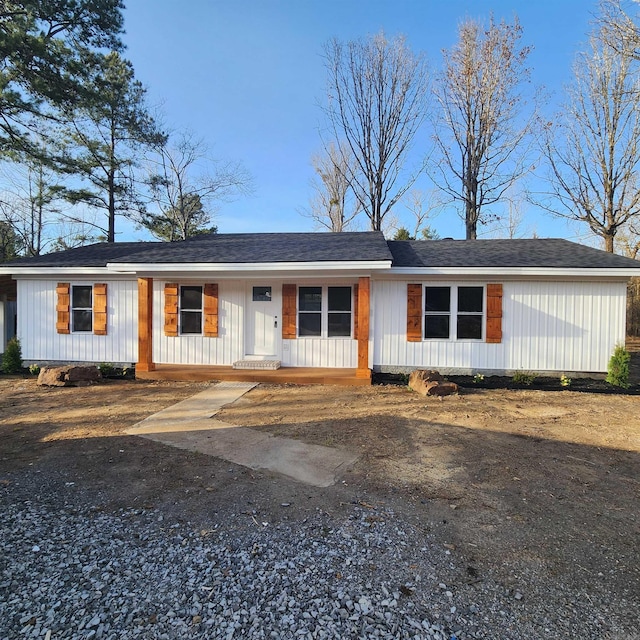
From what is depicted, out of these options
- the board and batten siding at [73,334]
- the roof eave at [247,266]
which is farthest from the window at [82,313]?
the roof eave at [247,266]

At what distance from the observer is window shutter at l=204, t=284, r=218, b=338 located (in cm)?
902

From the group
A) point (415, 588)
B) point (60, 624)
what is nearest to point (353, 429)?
point (415, 588)

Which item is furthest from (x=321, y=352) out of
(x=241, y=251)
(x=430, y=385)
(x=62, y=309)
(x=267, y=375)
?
(x=62, y=309)

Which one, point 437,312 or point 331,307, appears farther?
point 331,307

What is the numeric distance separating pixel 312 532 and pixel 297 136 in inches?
725

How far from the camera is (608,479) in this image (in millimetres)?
3514

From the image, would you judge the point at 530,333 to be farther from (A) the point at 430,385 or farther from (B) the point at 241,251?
(B) the point at 241,251

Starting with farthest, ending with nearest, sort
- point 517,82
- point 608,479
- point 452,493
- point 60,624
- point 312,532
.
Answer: point 517,82
point 608,479
point 452,493
point 312,532
point 60,624

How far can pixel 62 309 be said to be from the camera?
360 inches

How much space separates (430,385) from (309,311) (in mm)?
3207

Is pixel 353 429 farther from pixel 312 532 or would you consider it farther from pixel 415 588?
pixel 415 588

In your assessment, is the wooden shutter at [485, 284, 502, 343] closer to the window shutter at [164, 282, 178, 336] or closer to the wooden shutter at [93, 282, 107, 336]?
the window shutter at [164, 282, 178, 336]

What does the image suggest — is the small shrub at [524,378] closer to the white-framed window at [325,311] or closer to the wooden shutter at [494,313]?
the wooden shutter at [494,313]

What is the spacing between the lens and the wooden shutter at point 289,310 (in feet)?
28.7
